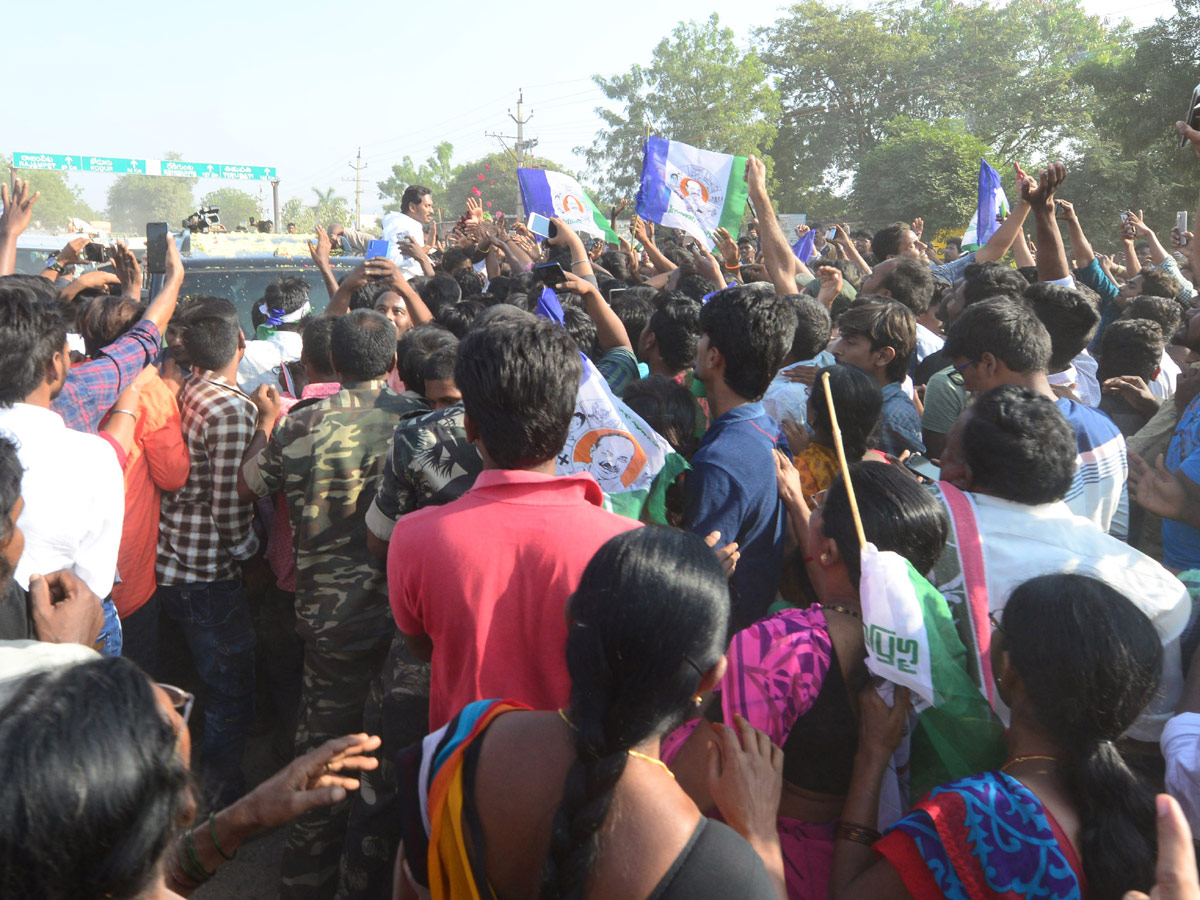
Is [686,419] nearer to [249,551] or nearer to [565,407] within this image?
[565,407]

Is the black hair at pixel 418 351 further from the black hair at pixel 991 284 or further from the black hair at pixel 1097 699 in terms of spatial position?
the black hair at pixel 991 284

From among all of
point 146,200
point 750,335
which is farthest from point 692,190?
point 146,200

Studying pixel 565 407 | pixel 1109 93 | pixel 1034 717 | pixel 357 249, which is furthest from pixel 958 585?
pixel 1109 93

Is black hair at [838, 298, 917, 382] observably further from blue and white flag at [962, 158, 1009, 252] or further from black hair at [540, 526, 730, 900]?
blue and white flag at [962, 158, 1009, 252]

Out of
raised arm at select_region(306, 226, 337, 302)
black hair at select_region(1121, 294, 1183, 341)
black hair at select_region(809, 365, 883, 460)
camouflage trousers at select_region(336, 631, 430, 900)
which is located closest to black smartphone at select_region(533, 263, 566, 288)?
black hair at select_region(809, 365, 883, 460)

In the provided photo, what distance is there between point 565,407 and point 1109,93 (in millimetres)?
27439

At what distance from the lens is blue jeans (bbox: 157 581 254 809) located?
3.36 m

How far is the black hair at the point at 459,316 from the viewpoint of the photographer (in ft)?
14.3

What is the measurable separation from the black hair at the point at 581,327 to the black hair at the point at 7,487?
8.04 feet

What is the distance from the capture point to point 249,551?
133 inches

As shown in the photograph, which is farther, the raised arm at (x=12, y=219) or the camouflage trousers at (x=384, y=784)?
the raised arm at (x=12, y=219)

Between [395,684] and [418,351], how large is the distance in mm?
1181

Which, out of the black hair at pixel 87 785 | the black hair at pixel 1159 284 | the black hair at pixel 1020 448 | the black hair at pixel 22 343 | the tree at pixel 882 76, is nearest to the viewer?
the black hair at pixel 87 785

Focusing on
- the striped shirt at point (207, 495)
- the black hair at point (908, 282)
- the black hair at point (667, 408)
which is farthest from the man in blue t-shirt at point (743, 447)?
the black hair at point (908, 282)
